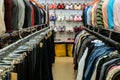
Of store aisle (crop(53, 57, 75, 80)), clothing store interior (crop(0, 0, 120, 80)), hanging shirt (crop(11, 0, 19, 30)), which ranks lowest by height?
store aisle (crop(53, 57, 75, 80))

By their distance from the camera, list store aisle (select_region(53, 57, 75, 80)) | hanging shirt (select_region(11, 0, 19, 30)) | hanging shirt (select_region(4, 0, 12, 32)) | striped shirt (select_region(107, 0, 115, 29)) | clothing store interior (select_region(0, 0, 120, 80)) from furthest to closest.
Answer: store aisle (select_region(53, 57, 75, 80)) < striped shirt (select_region(107, 0, 115, 29)) < hanging shirt (select_region(11, 0, 19, 30)) < hanging shirt (select_region(4, 0, 12, 32)) < clothing store interior (select_region(0, 0, 120, 80))

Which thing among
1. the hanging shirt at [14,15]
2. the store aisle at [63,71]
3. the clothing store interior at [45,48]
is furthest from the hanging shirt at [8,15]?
the store aisle at [63,71]

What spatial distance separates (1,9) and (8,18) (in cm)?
42

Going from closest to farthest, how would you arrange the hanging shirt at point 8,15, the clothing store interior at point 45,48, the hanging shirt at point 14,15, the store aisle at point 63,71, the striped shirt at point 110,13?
the clothing store interior at point 45,48 < the hanging shirt at point 8,15 < the hanging shirt at point 14,15 < the striped shirt at point 110,13 < the store aisle at point 63,71

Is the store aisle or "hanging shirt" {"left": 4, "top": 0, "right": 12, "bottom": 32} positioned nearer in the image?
"hanging shirt" {"left": 4, "top": 0, "right": 12, "bottom": 32}

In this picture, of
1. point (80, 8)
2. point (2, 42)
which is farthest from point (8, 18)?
point (80, 8)

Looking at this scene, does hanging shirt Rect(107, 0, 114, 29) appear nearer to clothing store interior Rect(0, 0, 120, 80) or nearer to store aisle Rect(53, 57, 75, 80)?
clothing store interior Rect(0, 0, 120, 80)

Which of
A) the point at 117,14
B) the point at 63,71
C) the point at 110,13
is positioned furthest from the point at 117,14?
the point at 63,71

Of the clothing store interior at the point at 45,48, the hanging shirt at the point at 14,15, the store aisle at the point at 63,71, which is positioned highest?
the hanging shirt at the point at 14,15

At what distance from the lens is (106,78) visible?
1.78 m

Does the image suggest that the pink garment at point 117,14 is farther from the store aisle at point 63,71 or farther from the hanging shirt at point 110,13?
the store aisle at point 63,71

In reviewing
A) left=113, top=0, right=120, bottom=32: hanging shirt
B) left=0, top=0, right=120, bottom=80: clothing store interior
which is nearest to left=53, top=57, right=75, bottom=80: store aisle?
left=0, top=0, right=120, bottom=80: clothing store interior

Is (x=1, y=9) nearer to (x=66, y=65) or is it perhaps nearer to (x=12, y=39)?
(x=12, y=39)

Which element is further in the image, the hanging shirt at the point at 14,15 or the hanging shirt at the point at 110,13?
the hanging shirt at the point at 110,13
